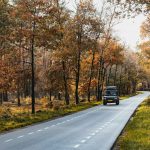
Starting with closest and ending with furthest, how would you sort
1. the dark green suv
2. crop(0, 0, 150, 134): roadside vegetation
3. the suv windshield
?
crop(0, 0, 150, 134): roadside vegetation → the dark green suv → the suv windshield

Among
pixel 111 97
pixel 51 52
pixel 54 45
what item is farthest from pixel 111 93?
pixel 54 45

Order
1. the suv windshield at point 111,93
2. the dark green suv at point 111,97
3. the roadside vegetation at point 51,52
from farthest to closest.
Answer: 1. the suv windshield at point 111,93
2. the dark green suv at point 111,97
3. the roadside vegetation at point 51,52

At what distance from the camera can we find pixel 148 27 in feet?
206

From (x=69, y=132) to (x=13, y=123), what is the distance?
6276mm

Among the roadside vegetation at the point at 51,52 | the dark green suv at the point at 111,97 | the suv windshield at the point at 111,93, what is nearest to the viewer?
the roadside vegetation at the point at 51,52

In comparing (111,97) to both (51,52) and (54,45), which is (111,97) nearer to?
(51,52)

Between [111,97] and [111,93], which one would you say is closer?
[111,97]

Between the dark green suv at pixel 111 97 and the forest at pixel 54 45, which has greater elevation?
the forest at pixel 54 45

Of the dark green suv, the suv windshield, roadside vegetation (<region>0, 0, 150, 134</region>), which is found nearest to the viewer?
roadside vegetation (<region>0, 0, 150, 134</region>)

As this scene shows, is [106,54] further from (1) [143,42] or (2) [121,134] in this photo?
(2) [121,134]

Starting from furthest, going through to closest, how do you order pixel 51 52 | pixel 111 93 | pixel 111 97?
1. pixel 111 93
2. pixel 111 97
3. pixel 51 52

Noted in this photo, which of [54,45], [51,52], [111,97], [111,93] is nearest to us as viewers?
[54,45]

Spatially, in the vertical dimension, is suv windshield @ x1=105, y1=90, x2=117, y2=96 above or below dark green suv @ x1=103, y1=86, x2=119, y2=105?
above

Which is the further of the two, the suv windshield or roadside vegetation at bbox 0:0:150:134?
the suv windshield
